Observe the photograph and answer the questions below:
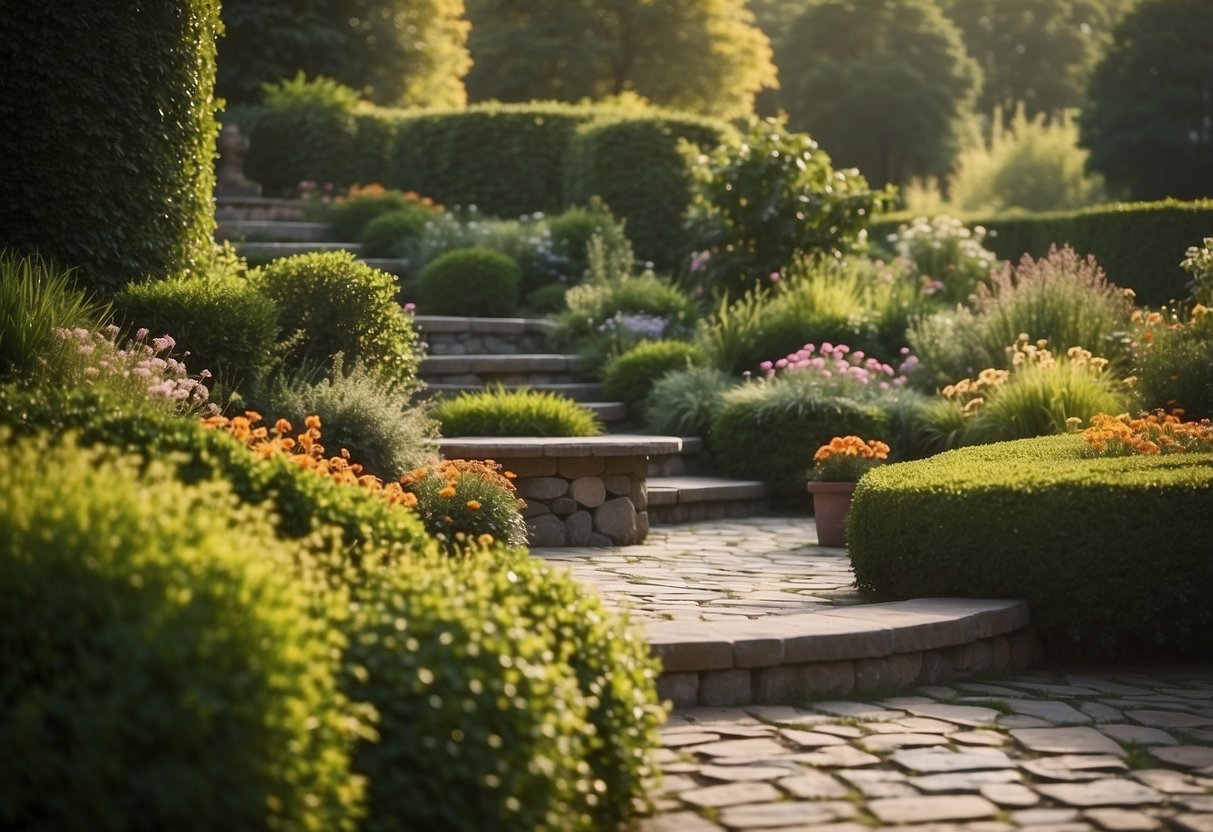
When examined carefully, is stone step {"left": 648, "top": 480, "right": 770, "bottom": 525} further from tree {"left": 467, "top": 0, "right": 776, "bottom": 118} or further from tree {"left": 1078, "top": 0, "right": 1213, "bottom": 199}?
tree {"left": 1078, "top": 0, "right": 1213, "bottom": 199}

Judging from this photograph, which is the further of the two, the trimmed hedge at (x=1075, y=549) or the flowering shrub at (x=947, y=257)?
the flowering shrub at (x=947, y=257)

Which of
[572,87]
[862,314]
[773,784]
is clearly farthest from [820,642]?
[572,87]

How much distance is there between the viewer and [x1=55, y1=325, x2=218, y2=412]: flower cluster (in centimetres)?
674

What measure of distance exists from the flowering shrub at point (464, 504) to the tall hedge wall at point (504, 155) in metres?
9.64

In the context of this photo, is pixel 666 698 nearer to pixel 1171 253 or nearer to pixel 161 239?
pixel 161 239

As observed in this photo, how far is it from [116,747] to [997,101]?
1811 inches

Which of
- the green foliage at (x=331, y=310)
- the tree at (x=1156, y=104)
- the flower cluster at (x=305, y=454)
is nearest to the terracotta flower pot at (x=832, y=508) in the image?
the green foliage at (x=331, y=310)

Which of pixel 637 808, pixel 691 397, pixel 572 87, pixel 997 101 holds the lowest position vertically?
pixel 637 808

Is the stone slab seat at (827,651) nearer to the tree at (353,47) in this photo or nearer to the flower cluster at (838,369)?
the flower cluster at (838,369)

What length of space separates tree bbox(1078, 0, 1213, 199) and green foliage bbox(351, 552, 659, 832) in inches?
1131

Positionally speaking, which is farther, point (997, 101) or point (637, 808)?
point (997, 101)

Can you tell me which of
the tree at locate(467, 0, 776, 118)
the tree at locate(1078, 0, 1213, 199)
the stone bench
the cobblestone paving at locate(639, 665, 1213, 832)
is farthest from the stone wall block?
the tree at locate(1078, 0, 1213, 199)

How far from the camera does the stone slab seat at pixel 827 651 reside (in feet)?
17.6

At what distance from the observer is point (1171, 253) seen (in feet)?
49.1
